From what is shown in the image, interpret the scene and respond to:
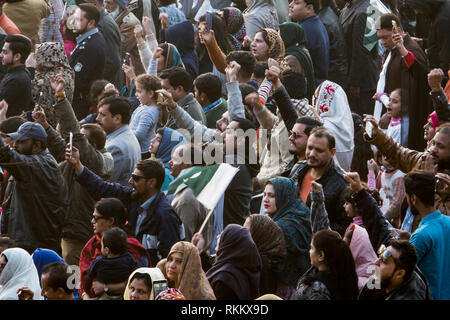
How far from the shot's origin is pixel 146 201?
348 inches

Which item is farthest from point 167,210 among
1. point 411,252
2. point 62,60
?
point 62,60

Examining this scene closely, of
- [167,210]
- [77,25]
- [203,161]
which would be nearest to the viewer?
[167,210]

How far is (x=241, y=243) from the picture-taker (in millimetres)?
7738

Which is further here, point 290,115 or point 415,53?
point 415,53

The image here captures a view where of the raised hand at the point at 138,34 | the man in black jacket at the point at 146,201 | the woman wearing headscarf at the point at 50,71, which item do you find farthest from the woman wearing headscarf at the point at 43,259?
the raised hand at the point at 138,34

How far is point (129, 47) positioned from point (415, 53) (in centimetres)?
382

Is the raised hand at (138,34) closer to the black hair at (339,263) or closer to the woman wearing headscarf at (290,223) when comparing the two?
the woman wearing headscarf at (290,223)

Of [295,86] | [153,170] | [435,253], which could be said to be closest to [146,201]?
[153,170]

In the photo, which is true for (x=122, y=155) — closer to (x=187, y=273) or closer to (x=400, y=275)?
(x=187, y=273)

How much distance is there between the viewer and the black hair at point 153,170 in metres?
8.90

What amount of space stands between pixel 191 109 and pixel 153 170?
6.36 feet

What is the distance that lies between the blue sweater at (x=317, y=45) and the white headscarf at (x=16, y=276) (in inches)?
215

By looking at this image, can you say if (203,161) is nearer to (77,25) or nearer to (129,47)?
(77,25)

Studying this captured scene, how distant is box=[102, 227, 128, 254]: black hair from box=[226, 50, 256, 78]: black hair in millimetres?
3897
